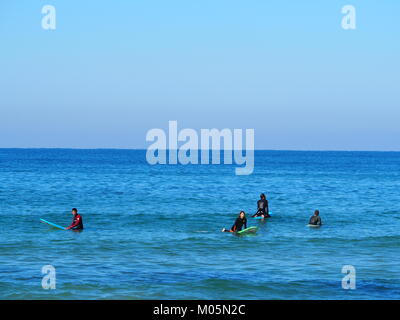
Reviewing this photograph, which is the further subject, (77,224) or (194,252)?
(77,224)

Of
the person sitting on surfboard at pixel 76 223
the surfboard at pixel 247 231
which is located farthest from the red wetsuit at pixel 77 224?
the surfboard at pixel 247 231

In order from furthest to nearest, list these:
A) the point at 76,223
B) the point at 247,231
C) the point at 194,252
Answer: the point at 76,223
the point at 247,231
the point at 194,252

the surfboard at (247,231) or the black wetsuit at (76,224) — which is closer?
the surfboard at (247,231)

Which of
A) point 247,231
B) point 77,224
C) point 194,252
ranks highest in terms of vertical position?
point 77,224

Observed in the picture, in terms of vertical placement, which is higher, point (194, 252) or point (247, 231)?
point (247, 231)

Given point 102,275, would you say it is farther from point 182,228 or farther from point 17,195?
point 17,195

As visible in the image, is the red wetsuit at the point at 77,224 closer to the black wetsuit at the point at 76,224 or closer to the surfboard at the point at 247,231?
the black wetsuit at the point at 76,224

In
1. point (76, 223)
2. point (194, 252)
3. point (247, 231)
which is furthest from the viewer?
point (76, 223)

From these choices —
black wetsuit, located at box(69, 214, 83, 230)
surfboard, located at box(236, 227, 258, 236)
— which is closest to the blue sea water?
surfboard, located at box(236, 227, 258, 236)

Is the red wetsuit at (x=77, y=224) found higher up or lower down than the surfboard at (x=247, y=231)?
higher up

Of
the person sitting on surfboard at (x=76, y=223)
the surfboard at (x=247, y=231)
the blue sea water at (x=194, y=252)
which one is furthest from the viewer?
the person sitting on surfboard at (x=76, y=223)

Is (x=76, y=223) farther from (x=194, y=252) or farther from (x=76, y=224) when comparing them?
(x=194, y=252)

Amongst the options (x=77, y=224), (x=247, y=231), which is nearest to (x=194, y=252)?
(x=247, y=231)
